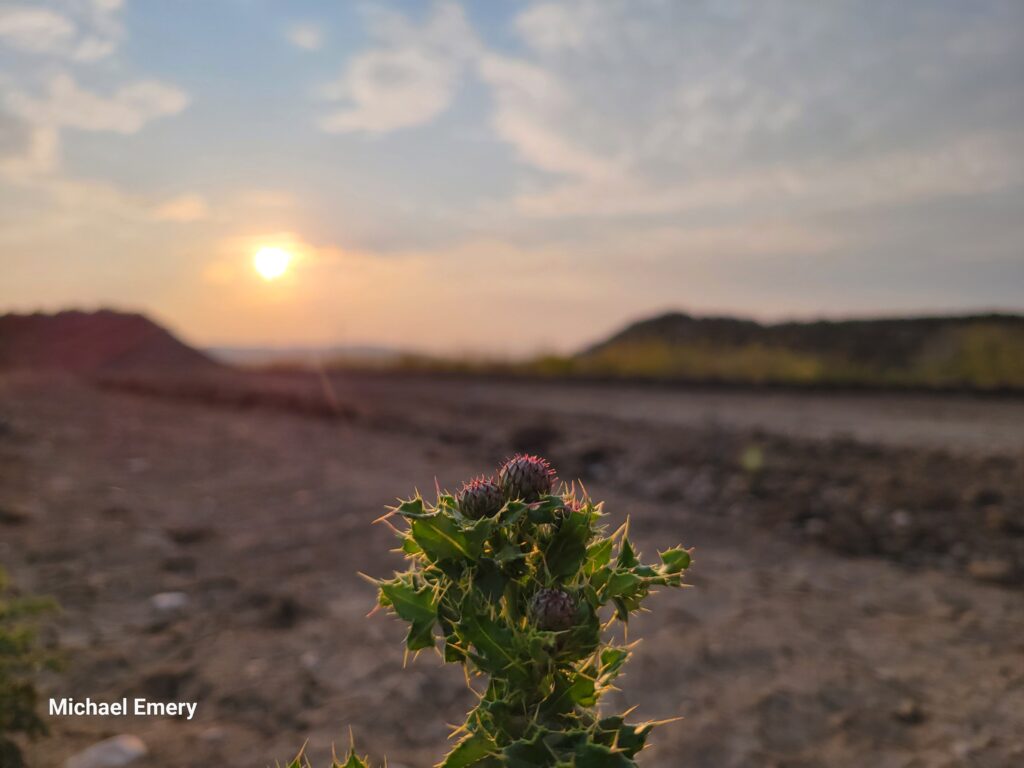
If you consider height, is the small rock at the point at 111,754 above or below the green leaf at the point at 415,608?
below

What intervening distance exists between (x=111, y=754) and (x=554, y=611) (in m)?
2.01

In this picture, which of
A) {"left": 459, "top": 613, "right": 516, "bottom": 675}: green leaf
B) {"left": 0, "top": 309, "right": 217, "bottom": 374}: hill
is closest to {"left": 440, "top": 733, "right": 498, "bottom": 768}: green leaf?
{"left": 459, "top": 613, "right": 516, "bottom": 675}: green leaf

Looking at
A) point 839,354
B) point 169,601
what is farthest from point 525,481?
point 839,354

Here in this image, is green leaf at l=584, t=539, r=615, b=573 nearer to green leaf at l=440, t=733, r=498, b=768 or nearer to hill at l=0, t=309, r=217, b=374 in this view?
green leaf at l=440, t=733, r=498, b=768

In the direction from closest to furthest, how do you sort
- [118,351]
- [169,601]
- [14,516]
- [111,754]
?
[111,754] → [169,601] → [14,516] → [118,351]

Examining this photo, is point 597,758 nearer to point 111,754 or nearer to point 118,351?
point 111,754

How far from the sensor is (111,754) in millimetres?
2539

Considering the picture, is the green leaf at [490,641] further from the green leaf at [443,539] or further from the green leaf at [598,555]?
the green leaf at [598,555]

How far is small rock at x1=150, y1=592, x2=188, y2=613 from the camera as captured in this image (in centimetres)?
389

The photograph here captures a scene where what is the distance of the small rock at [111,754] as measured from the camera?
249 centimetres

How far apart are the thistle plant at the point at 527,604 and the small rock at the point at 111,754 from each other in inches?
58.0

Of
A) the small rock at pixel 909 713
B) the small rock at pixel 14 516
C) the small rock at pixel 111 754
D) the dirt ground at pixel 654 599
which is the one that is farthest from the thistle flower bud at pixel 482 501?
the small rock at pixel 14 516

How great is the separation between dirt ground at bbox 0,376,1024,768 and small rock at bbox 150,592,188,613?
0.06ft

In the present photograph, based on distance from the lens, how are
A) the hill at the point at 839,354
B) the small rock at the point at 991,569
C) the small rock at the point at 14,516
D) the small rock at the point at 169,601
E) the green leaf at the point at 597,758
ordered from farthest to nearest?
the hill at the point at 839,354 → the small rock at the point at 14,516 → the small rock at the point at 991,569 → the small rock at the point at 169,601 → the green leaf at the point at 597,758
